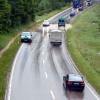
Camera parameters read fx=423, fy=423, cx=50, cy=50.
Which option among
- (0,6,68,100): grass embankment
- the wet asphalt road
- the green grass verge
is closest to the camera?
the wet asphalt road

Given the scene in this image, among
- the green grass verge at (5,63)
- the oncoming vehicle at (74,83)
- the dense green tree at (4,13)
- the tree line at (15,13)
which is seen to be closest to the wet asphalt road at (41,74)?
the oncoming vehicle at (74,83)

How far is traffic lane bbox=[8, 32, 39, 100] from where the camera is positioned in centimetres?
4167

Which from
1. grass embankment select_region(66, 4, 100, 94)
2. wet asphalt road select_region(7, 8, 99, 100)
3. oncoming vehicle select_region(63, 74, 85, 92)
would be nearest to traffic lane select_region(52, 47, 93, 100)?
wet asphalt road select_region(7, 8, 99, 100)

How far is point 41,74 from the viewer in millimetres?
50750

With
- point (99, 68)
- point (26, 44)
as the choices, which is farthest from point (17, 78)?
point (26, 44)

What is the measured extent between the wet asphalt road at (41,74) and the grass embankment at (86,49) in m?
1.42

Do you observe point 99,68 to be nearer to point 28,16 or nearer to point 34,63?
point 34,63

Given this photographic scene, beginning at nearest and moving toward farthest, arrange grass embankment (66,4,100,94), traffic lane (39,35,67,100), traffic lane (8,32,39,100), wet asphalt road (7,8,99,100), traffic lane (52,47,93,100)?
traffic lane (52,47,93,100) < wet asphalt road (7,8,99,100) < traffic lane (39,35,67,100) < traffic lane (8,32,39,100) < grass embankment (66,4,100,94)

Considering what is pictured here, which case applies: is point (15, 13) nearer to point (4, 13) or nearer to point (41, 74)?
point (4, 13)

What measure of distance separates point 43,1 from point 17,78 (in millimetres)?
110139

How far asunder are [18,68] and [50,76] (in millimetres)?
5874

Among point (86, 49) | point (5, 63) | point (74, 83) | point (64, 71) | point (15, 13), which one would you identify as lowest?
point (86, 49)

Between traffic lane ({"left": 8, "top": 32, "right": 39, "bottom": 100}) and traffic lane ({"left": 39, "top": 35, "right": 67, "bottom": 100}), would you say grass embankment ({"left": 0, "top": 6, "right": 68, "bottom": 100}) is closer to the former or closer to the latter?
traffic lane ({"left": 8, "top": 32, "right": 39, "bottom": 100})

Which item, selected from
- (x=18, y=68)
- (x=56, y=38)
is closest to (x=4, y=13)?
(x=56, y=38)
